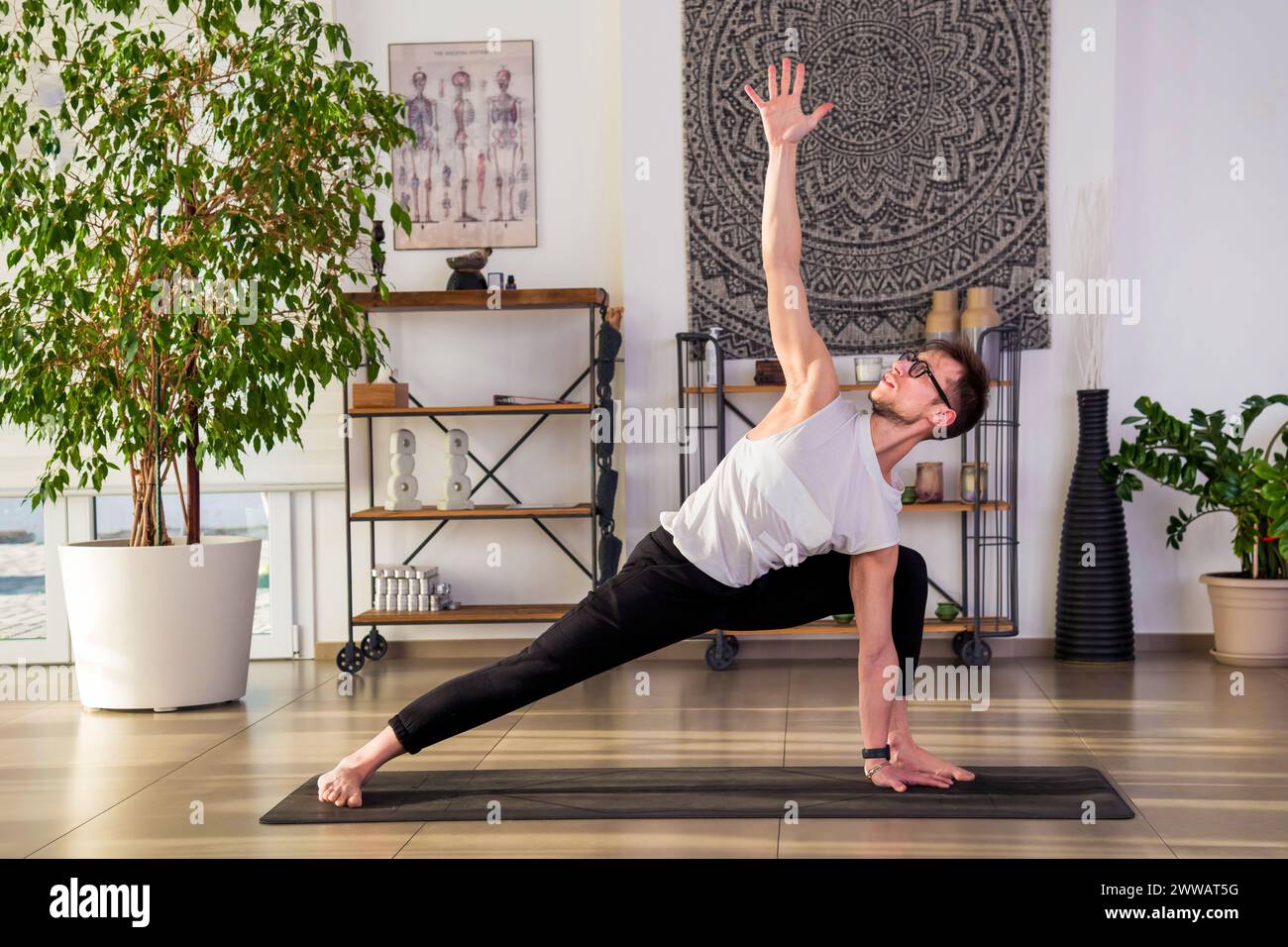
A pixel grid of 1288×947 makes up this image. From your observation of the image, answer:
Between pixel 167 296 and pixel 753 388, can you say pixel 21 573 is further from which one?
pixel 753 388

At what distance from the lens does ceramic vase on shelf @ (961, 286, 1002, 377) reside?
15.5 feet

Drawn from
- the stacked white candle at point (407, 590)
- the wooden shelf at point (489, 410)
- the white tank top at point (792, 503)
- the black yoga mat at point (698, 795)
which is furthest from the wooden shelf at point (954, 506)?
the white tank top at point (792, 503)

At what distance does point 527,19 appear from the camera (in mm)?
5152

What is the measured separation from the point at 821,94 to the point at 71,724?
3.46m

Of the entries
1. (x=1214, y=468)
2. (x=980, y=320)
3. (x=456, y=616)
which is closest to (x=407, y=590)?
(x=456, y=616)

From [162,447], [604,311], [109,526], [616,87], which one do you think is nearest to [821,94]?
[616,87]

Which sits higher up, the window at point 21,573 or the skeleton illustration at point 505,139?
the skeleton illustration at point 505,139

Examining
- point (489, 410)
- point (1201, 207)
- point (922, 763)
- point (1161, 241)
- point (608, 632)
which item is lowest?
point (922, 763)

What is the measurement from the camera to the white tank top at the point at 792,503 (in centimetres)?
269

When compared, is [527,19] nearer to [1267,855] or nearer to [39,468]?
[39,468]

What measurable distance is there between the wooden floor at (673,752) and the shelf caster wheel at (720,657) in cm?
4

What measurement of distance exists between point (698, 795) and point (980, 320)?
2.47 meters

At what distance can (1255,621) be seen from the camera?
4.62m

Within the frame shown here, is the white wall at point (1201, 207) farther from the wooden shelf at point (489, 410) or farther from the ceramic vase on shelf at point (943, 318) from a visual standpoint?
the wooden shelf at point (489, 410)
